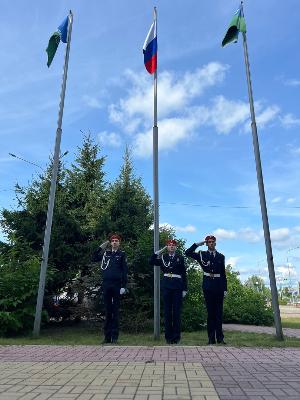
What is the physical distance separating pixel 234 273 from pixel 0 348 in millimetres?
12228

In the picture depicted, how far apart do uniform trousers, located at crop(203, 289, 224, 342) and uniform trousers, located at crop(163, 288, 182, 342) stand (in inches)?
22.2

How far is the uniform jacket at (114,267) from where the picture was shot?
898 cm

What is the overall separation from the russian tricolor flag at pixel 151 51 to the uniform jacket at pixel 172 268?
4656 millimetres

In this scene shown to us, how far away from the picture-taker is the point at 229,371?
222 inches

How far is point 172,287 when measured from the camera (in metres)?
8.92

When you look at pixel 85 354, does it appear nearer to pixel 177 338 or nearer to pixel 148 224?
pixel 177 338

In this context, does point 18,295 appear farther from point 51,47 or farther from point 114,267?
point 51,47

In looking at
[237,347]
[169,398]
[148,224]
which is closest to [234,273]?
[148,224]

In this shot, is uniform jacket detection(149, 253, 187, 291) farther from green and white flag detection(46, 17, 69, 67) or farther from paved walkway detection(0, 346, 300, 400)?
green and white flag detection(46, 17, 69, 67)

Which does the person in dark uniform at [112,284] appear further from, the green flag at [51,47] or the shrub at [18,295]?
the green flag at [51,47]

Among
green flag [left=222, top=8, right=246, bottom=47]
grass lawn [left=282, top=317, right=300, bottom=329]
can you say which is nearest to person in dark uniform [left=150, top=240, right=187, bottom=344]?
green flag [left=222, top=8, right=246, bottom=47]

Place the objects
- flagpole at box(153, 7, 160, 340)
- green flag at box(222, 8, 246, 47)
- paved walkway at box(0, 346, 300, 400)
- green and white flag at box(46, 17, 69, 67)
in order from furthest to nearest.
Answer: green and white flag at box(46, 17, 69, 67), green flag at box(222, 8, 246, 47), flagpole at box(153, 7, 160, 340), paved walkway at box(0, 346, 300, 400)

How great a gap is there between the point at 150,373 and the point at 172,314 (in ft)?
11.6

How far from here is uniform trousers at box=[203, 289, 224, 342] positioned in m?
8.65
